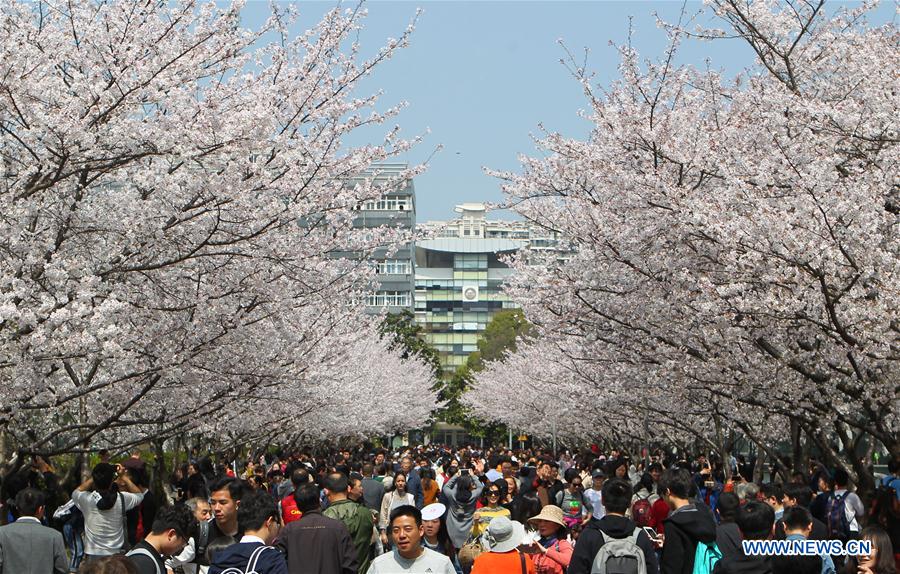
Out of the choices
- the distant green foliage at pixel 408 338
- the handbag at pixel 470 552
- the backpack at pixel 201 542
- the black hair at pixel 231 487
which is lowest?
the handbag at pixel 470 552

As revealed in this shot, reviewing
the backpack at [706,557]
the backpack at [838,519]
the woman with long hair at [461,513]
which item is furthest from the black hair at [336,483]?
the backpack at [838,519]

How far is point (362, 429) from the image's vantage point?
56.0m

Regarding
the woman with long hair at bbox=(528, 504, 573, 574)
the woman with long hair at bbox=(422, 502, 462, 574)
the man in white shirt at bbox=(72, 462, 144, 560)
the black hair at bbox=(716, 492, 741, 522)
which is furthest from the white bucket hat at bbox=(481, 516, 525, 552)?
the man in white shirt at bbox=(72, 462, 144, 560)

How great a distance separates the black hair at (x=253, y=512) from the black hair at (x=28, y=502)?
6.49 feet

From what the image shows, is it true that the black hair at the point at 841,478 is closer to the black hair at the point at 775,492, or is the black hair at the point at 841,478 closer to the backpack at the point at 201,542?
the black hair at the point at 775,492

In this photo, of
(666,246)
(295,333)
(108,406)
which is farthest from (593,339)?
(108,406)

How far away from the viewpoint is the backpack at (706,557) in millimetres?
8148

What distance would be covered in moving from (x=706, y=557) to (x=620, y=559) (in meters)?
1.33

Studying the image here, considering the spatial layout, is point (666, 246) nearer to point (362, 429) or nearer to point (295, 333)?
point (295, 333)

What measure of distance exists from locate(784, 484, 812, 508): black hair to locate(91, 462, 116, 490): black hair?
5980 millimetres

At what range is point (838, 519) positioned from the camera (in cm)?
1172

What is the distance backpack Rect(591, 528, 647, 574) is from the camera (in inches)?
280

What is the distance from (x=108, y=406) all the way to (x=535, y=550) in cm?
882

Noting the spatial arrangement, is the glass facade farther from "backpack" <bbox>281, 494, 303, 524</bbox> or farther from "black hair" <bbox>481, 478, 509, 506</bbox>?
"backpack" <bbox>281, 494, 303, 524</bbox>
